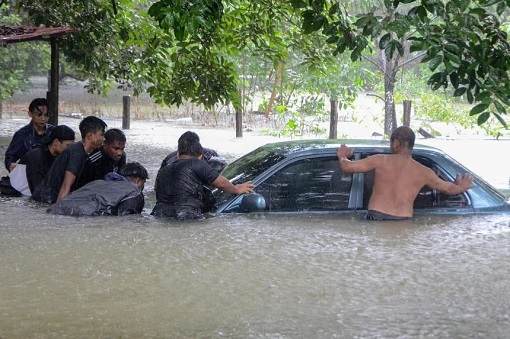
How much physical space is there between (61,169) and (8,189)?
135 centimetres

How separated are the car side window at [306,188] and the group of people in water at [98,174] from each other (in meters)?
0.25

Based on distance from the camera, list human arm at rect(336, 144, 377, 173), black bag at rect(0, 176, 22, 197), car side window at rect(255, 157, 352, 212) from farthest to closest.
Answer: black bag at rect(0, 176, 22, 197)
car side window at rect(255, 157, 352, 212)
human arm at rect(336, 144, 377, 173)

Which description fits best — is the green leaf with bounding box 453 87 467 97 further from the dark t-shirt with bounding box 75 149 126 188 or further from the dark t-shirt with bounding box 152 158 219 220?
the dark t-shirt with bounding box 75 149 126 188

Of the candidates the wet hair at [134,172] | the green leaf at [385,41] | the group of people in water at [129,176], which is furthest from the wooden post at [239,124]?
the green leaf at [385,41]

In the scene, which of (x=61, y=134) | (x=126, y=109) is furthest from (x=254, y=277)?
(x=126, y=109)

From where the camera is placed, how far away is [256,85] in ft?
104

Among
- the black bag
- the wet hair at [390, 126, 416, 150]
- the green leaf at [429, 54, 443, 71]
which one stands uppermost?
the green leaf at [429, 54, 443, 71]

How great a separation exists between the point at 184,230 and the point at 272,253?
84 cm

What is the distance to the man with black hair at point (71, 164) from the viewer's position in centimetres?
804

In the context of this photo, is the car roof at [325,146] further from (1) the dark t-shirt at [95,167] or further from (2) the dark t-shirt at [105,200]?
(1) the dark t-shirt at [95,167]

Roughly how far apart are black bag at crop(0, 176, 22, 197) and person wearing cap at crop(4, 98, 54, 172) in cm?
17

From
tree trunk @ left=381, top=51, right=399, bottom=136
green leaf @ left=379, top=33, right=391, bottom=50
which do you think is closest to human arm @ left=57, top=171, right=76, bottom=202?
green leaf @ left=379, top=33, right=391, bottom=50

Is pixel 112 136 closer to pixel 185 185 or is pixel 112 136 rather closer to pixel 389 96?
pixel 185 185

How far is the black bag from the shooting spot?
9.17 metres
